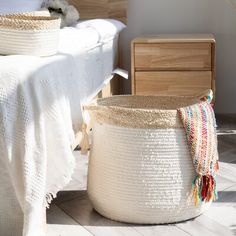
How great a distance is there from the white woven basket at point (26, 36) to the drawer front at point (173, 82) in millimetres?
1106

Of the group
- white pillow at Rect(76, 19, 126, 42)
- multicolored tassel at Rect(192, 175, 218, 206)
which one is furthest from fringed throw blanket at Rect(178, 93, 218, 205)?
white pillow at Rect(76, 19, 126, 42)

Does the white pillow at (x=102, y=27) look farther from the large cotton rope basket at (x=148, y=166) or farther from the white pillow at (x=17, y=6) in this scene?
the large cotton rope basket at (x=148, y=166)

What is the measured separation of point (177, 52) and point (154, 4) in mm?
599

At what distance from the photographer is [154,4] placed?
296 cm

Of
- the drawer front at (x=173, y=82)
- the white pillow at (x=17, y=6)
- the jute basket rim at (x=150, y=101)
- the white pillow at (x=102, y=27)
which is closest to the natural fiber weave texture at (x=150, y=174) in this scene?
the jute basket rim at (x=150, y=101)

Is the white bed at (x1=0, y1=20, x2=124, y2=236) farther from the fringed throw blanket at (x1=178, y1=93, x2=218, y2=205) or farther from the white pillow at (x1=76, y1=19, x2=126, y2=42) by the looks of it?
the white pillow at (x1=76, y1=19, x2=126, y2=42)

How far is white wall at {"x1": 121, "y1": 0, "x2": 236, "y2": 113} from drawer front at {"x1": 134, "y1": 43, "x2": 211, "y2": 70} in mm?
468

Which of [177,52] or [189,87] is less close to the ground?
[177,52]

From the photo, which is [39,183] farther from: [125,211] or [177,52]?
[177,52]

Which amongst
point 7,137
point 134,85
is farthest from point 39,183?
point 134,85

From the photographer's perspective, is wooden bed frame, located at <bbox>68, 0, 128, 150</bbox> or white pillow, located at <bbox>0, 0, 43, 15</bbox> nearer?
white pillow, located at <bbox>0, 0, 43, 15</bbox>

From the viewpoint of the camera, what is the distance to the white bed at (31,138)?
1199 mm

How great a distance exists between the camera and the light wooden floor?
4.58 feet

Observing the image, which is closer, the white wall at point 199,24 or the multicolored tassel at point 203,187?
the multicolored tassel at point 203,187
